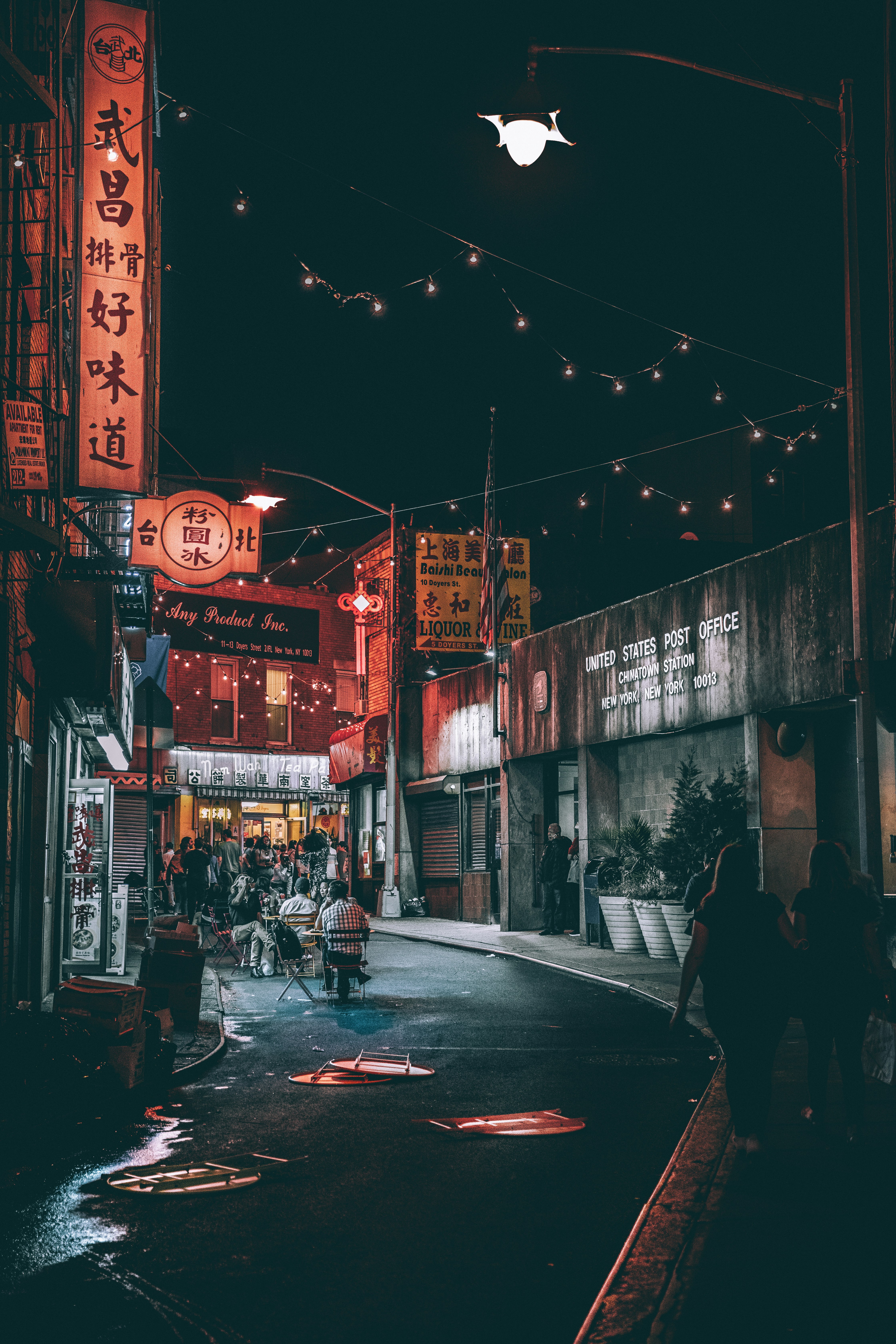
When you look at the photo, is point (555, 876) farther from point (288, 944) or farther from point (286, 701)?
point (286, 701)

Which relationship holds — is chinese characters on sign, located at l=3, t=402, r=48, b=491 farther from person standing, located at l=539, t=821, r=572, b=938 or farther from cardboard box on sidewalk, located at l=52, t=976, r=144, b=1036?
person standing, located at l=539, t=821, r=572, b=938

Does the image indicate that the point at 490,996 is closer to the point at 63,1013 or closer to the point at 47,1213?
the point at 63,1013

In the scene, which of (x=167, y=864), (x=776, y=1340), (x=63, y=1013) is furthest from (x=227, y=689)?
(x=776, y=1340)

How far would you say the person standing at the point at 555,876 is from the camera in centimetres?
2212

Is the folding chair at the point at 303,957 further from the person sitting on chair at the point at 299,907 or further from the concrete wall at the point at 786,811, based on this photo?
the concrete wall at the point at 786,811

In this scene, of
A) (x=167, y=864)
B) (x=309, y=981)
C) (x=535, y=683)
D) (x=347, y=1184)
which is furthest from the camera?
(x=167, y=864)

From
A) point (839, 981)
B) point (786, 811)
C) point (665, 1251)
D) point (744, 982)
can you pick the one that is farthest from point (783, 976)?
point (786, 811)

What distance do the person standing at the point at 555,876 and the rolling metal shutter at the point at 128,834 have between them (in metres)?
19.3

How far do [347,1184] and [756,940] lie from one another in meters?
2.57

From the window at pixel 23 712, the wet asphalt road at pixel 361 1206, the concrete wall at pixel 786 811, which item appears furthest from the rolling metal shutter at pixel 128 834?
the wet asphalt road at pixel 361 1206

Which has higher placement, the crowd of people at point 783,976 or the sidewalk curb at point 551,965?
the crowd of people at point 783,976

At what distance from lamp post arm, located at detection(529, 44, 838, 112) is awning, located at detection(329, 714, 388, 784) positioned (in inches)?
820

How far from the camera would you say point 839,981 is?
22.1 feet

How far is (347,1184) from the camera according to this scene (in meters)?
6.21
